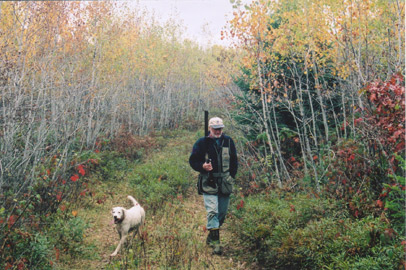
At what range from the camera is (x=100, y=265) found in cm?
485

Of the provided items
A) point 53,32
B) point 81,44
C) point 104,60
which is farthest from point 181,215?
point 104,60

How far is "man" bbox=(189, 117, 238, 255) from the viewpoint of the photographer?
5098mm

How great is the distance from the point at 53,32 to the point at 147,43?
12327 mm

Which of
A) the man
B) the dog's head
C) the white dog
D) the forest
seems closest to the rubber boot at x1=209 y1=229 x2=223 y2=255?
the man

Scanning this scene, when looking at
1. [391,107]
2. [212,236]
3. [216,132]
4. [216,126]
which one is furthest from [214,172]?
[391,107]

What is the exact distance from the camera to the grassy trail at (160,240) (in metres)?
4.64

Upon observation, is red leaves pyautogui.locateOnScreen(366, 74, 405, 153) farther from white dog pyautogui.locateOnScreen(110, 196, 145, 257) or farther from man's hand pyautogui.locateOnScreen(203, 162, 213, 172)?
white dog pyautogui.locateOnScreen(110, 196, 145, 257)

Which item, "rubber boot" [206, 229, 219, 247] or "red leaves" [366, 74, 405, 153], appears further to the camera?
"rubber boot" [206, 229, 219, 247]

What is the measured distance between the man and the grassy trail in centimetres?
44

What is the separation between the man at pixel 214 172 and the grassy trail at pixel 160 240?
0.44m

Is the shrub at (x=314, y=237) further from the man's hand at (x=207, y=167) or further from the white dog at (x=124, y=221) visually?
the white dog at (x=124, y=221)

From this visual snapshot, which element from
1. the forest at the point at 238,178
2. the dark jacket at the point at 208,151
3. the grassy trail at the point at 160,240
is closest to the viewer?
the forest at the point at 238,178

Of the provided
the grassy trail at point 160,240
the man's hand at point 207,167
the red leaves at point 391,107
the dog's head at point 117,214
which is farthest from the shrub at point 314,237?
the dog's head at point 117,214

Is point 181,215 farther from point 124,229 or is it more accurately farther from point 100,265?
point 100,265
